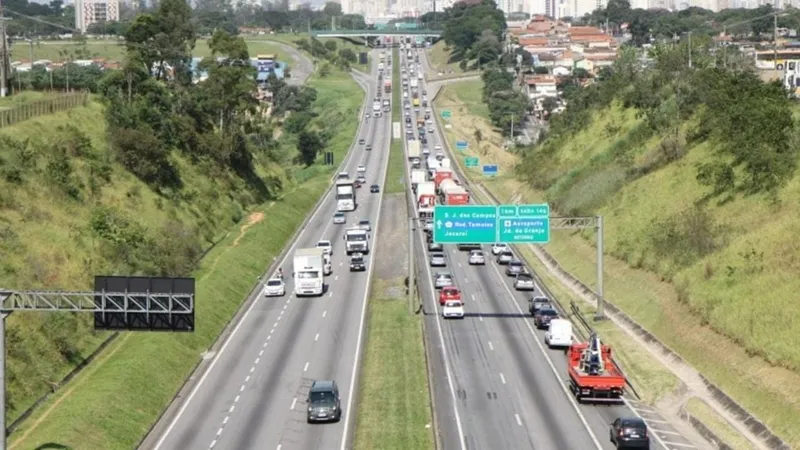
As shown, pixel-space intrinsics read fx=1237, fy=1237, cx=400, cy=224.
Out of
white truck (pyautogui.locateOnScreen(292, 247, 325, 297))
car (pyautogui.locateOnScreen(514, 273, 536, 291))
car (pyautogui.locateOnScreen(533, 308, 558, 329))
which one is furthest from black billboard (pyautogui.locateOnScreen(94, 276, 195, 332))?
car (pyautogui.locateOnScreen(514, 273, 536, 291))

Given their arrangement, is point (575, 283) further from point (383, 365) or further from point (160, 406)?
point (160, 406)

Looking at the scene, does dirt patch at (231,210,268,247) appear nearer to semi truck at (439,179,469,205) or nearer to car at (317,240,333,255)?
car at (317,240,333,255)

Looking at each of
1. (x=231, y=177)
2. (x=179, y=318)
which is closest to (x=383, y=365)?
(x=179, y=318)

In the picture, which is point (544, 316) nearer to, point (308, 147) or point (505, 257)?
point (505, 257)

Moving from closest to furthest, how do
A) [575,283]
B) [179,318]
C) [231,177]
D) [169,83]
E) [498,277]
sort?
[179,318] → [575,283] → [498,277] → [231,177] → [169,83]

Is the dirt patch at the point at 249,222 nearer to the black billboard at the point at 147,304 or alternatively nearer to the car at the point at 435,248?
the car at the point at 435,248

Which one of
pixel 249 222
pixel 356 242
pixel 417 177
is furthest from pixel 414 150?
pixel 356 242

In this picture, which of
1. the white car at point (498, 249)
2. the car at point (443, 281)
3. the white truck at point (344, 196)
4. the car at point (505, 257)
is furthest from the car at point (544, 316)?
the white truck at point (344, 196)

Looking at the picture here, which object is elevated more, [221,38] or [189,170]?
[221,38]
